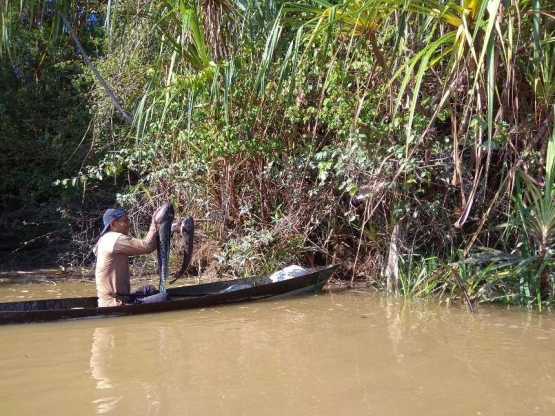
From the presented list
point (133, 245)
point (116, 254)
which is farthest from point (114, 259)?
point (133, 245)

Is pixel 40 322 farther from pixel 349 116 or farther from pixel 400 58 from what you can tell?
pixel 400 58

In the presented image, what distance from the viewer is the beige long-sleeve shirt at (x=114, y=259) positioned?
20.2 feet

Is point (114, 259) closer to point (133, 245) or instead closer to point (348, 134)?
point (133, 245)

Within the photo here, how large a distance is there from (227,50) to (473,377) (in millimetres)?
4990

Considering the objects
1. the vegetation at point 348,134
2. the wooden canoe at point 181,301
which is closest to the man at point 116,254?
the wooden canoe at point 181,301

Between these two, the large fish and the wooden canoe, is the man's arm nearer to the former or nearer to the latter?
the large fish

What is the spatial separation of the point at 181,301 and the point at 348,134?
237 cm

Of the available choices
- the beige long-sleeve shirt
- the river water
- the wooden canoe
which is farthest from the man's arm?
the river water

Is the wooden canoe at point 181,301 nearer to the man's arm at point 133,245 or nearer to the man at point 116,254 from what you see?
the man at point 116,254

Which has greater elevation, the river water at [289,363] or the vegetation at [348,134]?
the vegetation at [348,134]

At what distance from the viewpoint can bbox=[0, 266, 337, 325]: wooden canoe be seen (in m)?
5.90

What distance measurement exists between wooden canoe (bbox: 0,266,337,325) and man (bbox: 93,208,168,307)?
0.61ft

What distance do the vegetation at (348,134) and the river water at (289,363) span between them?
3.01 feet

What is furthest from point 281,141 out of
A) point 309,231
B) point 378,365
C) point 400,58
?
point 378,365
